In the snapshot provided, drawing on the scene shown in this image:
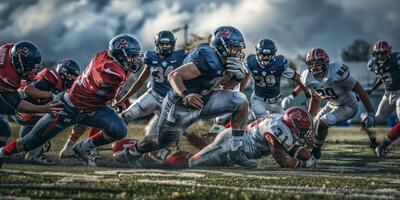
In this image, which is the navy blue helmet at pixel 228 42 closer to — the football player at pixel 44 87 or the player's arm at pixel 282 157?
the player's arm at pixel 282 157

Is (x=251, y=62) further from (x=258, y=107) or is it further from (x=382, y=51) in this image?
(x=382, y=51)

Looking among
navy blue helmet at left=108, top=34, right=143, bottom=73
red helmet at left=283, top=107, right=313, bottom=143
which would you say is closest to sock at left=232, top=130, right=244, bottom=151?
red helmet at left=283, top=107, right=313, bottom=143

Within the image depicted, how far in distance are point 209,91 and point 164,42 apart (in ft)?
9.02

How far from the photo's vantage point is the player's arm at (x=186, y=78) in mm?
Result: 7211

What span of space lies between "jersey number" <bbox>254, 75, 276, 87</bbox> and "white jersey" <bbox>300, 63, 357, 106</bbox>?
674 millimetres

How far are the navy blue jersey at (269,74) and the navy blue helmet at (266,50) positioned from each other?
0.86 feet

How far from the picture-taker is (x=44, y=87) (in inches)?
329

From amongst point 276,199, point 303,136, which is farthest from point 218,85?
point 276,199

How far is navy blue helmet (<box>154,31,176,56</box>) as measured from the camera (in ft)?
34.0

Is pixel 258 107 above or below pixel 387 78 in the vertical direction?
below

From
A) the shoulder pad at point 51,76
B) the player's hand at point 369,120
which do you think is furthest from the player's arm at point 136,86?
the player's hand at point 369,120

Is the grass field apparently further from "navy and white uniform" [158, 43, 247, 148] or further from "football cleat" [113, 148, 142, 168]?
"navy and white uniform" [158, 43, 247, 148]

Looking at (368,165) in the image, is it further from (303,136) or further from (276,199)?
(276,199)

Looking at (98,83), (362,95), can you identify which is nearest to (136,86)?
(98,83)
